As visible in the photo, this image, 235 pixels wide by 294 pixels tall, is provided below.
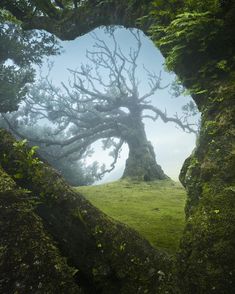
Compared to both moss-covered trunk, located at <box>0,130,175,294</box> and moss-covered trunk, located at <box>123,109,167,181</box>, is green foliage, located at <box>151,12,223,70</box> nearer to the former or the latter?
moss-covered trunk, located at <box>0,130,175,294</box>

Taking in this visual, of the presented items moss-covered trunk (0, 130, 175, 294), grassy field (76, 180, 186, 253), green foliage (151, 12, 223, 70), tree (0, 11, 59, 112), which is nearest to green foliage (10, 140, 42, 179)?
moss-covered trunk (0, 130, 175, 294)

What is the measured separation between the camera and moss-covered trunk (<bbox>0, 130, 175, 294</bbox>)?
398 centimetres

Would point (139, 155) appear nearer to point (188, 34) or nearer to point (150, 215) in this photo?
point (150, 215)

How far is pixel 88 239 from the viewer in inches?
165

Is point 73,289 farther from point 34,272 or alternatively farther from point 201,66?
point 201,66

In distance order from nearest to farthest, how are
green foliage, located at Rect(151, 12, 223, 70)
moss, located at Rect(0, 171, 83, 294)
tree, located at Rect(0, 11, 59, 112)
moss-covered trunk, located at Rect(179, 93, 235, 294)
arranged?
moss, located at Rect(0, 171, 83, 294) → moss-covered trunk, located at Rect(179, 93, 235, 294) → green foliage, located at Rect(151, 12, 223, 70) → tree, located at Rect(0, 11, 59, 112)

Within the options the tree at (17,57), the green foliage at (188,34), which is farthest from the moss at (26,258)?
the tree at (17,57)

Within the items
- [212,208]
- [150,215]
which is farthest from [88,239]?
[150,215]

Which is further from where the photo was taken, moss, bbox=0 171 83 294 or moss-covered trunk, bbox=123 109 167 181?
moss-covered trunk, bbox=123 109 167 181

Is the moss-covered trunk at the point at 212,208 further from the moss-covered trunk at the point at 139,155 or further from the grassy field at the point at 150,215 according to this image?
the moss-covered trunk at the point at 139,155

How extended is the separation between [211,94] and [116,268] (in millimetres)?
4182

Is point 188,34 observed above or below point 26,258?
above

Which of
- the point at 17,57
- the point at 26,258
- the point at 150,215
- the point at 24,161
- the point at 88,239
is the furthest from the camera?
the point at 17,57

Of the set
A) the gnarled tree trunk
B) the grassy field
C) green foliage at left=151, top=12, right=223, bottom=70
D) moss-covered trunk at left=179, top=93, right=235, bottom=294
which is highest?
green foliage at left=151, top=12, right=223, bottom=70
